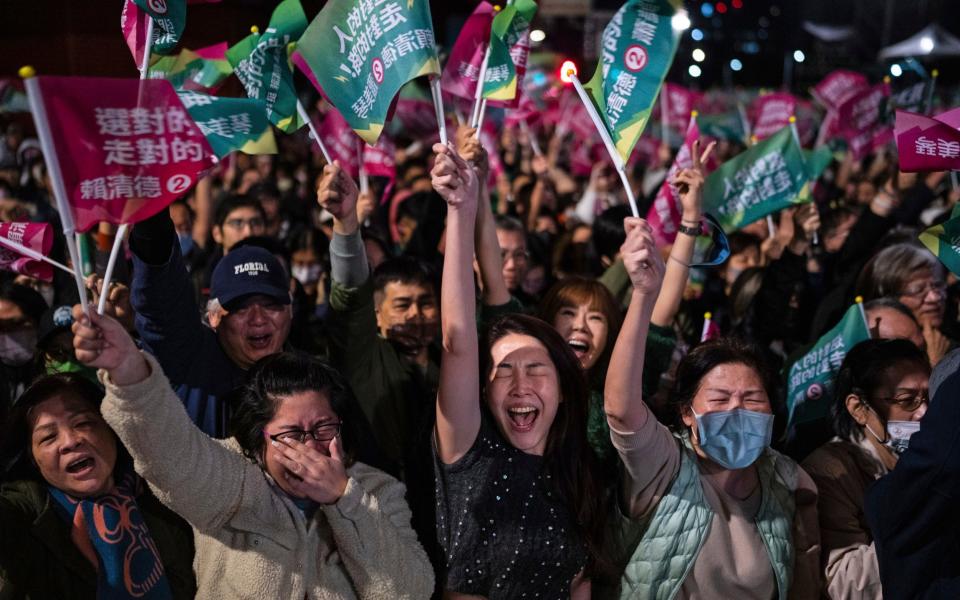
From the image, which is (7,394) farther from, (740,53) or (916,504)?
(740,53)

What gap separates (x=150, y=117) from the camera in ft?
8.80

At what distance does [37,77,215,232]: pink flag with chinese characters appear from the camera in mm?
2568

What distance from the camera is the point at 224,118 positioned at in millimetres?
3357

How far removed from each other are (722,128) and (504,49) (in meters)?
7.68

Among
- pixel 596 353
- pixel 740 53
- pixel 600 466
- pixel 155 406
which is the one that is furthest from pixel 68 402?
pixel 740 53

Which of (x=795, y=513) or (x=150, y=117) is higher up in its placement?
(x=150, y=117)

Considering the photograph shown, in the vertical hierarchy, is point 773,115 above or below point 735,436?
below

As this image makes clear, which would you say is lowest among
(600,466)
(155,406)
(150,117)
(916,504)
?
(600,466)

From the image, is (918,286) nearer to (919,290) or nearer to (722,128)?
(919,290)

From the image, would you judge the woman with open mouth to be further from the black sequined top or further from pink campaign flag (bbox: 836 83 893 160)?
pink campaign flag (bbox: 836 83 893 160)

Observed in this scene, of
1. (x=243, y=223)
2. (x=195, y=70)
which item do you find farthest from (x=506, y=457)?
(x=195, y=70)

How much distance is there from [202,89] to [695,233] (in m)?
2.57

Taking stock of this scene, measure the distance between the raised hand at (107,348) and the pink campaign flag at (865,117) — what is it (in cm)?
737

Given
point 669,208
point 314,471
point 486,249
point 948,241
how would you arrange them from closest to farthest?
1. point 314,471
2. point 948,241
3. point 486,249
4. point 669,208
